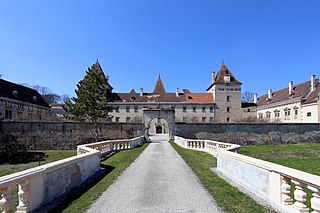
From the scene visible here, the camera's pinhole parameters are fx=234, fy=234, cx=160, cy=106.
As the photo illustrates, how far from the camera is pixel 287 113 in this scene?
47594 mm

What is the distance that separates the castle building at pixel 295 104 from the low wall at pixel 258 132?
596 cm

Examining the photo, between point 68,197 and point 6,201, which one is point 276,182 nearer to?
point 68,197

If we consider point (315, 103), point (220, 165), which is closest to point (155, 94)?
point (315, 103)

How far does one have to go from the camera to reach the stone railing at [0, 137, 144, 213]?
4094 millimetres

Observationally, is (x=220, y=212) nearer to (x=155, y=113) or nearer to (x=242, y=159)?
(x=242, y=159)

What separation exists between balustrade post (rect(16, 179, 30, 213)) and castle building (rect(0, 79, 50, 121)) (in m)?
38.9

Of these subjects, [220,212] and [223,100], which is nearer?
[220,212]

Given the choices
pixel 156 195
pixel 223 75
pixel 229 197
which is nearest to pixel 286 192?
pixel 229 197

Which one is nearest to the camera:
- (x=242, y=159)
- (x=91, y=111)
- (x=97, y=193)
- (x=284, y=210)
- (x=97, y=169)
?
(x=284, y=210)

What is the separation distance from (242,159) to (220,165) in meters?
2.96

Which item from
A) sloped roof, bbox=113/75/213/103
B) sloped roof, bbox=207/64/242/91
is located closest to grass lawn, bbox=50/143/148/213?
sloped roof, bbox=113/75/213/103

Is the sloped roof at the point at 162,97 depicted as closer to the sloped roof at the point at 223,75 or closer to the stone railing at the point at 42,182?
the sloped roof at the point at 223,75

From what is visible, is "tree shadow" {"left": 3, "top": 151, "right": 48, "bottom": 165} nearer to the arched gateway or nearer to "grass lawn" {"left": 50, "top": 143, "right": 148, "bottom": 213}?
the arched gateway

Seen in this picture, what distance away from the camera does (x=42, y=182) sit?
17.2 ft
